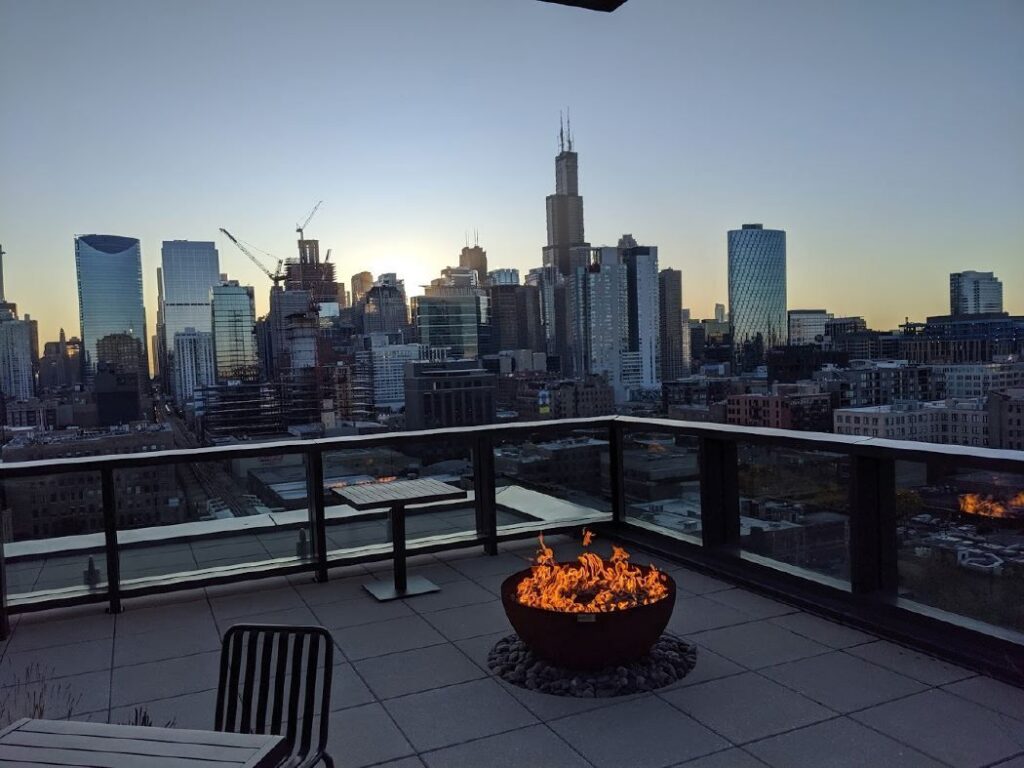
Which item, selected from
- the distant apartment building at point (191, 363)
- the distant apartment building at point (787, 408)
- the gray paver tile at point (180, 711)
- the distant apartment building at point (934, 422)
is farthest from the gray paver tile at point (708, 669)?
the distant apartment building at point (191, 363)

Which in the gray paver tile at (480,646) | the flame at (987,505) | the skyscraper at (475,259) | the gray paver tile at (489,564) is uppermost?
the skyscraper at (475,259)

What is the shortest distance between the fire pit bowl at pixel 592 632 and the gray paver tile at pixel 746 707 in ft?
0.89

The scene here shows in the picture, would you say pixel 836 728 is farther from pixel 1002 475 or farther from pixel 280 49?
pixel 280 49

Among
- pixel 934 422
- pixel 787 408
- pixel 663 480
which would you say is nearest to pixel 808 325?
pixel 787 408

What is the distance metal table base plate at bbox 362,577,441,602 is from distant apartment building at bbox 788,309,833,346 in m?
26.3

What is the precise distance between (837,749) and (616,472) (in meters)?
3.57

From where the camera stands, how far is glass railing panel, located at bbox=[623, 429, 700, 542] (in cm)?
545

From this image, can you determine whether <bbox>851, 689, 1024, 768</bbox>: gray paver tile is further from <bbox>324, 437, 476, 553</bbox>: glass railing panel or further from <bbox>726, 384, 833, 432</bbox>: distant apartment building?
<bbox>726, 384, 833, 432</bbox>: distant apartment building

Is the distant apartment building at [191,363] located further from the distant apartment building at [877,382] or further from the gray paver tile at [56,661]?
the gray paver tile at [56,661]

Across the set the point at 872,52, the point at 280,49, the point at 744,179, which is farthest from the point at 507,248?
the point at 280,49

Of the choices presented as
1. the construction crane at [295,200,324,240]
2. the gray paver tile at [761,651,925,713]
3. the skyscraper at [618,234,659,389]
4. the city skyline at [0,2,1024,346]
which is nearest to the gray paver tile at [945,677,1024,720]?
the gray paver tile at [761,651,925,713]

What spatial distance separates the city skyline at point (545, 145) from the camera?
15.4 meters

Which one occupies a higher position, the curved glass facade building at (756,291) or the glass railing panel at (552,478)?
the curved glass facade building at (756,291)

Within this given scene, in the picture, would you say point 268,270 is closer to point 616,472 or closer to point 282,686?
point 616,472
